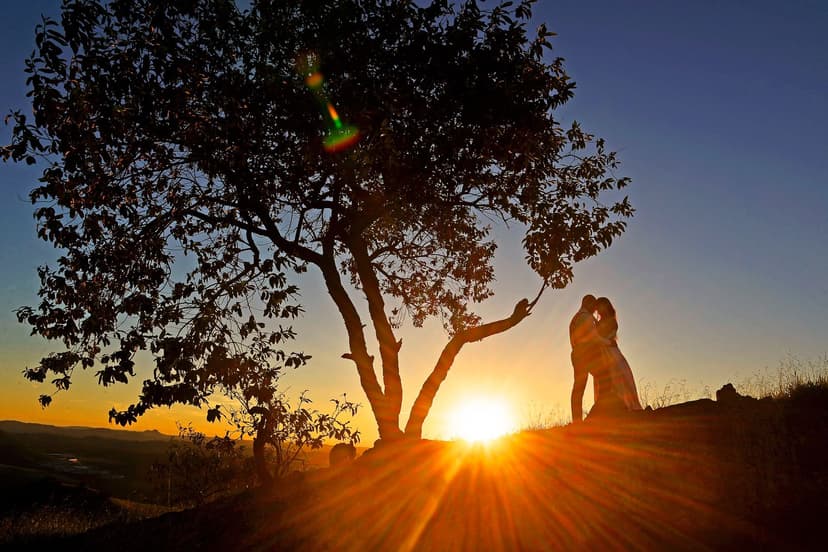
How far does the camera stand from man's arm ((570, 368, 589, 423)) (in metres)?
13.7

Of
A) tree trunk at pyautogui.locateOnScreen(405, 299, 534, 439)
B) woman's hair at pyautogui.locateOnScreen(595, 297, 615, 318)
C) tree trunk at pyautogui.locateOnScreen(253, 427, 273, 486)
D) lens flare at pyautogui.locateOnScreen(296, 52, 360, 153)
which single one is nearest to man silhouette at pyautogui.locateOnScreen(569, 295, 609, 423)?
woman's hair at pyautogui.locateOnScreen(595, 297, 615, 318)

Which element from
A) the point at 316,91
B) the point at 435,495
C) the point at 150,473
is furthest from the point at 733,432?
the point at 150,473

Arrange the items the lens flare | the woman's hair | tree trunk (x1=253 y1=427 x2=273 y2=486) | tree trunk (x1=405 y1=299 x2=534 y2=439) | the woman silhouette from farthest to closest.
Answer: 1. tree trunk (x1=405 y1=299 x2=534 y2=439)
2. tree trunk (x1=253 y1=427 x2=273 y2=486)
3. the woman's hair
4. the woman silhouette
5. the lens flare

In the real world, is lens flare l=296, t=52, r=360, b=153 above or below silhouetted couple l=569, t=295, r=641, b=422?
above

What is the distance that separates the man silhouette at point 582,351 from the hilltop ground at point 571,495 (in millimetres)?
1209

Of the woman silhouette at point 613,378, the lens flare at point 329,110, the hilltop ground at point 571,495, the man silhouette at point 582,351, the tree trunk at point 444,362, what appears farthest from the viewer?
the tree trunk at point 444,362

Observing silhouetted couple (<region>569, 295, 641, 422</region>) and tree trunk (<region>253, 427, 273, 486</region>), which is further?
tree trunk (<region>253, 427, 273, 486</region>)

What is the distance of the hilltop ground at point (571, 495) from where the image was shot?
28.9 ft

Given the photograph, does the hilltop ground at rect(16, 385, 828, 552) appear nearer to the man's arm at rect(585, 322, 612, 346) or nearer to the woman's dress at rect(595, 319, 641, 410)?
the woman's dress at rect(595, 319, 641, 410)

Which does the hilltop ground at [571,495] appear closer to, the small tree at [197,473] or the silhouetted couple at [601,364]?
the silhouetted couple at [601,364]

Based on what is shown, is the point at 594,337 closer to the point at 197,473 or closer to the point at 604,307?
the point at 604,307

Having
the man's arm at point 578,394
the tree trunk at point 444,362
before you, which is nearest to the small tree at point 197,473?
the tree trunk at point 444,362

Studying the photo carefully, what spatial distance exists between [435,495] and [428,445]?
248 centimetres

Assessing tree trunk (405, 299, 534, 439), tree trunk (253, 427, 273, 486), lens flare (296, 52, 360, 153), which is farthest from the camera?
tree trunk (405, 299, 534, 439)
